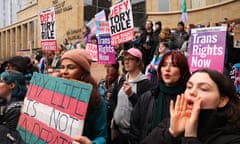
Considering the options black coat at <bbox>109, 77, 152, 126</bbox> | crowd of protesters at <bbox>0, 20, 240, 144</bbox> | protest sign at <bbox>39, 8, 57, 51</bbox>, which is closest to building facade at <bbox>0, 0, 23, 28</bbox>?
protest sign at <bbox>39, 8, 57, 51</bbox>

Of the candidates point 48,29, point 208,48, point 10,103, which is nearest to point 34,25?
point 48,29

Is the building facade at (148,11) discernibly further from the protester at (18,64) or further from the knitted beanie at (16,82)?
the knitted beanie at (16,82)

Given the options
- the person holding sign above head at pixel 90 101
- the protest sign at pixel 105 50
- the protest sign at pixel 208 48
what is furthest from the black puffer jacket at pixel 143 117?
the protest sign at pixel 105 50

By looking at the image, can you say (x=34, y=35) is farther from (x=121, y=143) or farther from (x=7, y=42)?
(x=121, y=143)

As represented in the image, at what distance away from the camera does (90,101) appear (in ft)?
9.68

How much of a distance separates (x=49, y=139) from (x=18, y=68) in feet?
6.22

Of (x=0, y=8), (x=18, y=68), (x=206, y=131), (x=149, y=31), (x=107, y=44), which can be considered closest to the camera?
(x=206, y=131)

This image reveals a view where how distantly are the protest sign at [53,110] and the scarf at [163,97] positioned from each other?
92cm

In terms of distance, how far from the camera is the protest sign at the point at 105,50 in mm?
7691

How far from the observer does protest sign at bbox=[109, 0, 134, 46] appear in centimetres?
730

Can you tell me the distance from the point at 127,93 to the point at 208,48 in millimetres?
1649

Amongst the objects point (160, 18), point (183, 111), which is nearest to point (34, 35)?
point (160, 18)

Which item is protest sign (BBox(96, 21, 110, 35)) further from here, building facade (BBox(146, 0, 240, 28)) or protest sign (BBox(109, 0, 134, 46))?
building facade (BBox(146, 0, 240, 28))

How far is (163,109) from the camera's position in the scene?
3.42 meters
